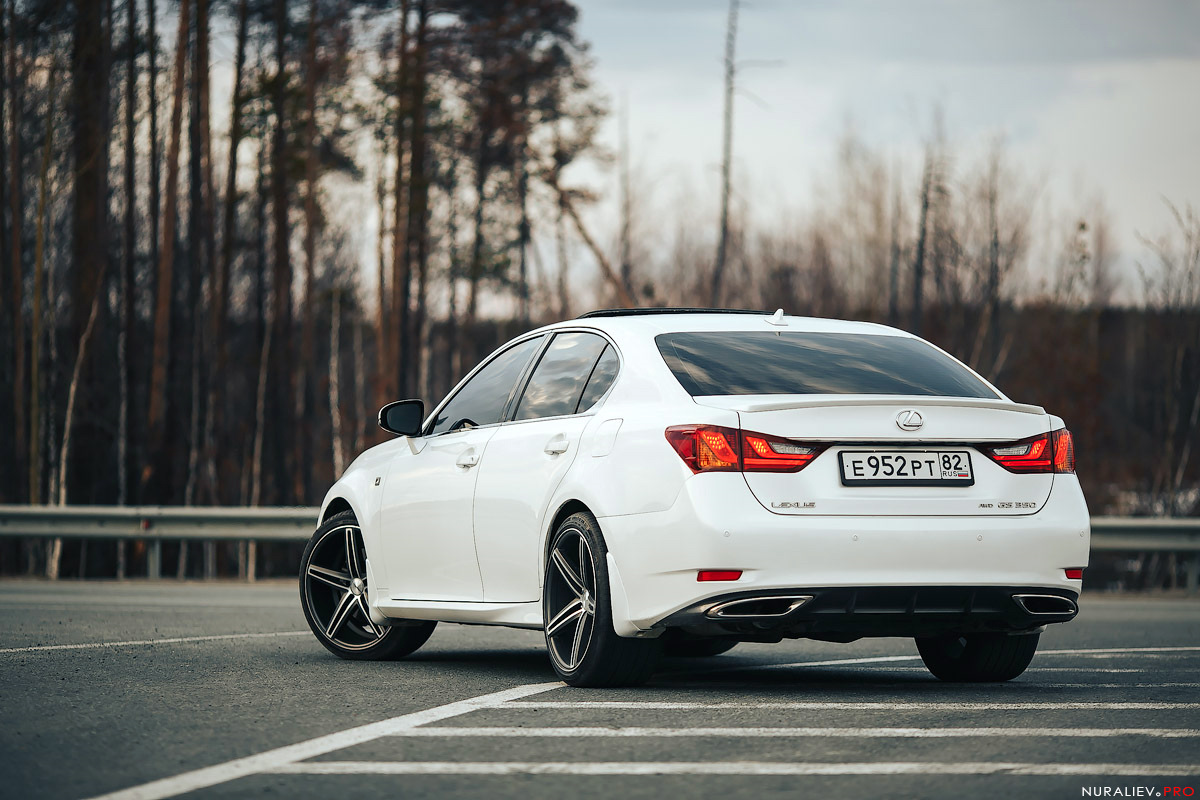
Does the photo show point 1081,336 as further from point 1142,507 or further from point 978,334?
point 1142,507

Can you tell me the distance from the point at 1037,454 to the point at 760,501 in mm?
1266

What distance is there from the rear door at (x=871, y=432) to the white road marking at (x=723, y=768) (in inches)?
59.0

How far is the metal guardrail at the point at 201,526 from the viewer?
16.2 meters

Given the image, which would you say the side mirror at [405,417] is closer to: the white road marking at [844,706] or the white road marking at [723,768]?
the white road marking at [844,706]

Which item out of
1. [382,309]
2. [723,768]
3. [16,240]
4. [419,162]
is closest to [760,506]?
[723,768]

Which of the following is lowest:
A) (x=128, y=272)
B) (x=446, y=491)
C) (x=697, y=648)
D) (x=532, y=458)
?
(x=697, y=648)

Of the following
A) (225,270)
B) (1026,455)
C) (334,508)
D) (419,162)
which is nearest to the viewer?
(1026,455)

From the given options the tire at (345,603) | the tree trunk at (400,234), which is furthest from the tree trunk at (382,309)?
the tire at (345,603)

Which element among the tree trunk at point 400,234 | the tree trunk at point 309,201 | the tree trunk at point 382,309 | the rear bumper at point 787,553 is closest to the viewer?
the rear bumper at point 787,553

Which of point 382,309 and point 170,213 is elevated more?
point 170,213

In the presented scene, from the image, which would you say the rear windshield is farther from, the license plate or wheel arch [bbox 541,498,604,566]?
wheel arch [bbox 541,498,604,566]

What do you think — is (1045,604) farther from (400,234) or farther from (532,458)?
(400,234)

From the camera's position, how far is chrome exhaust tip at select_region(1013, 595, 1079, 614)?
6.25 metres

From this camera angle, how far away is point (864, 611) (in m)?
6.00
